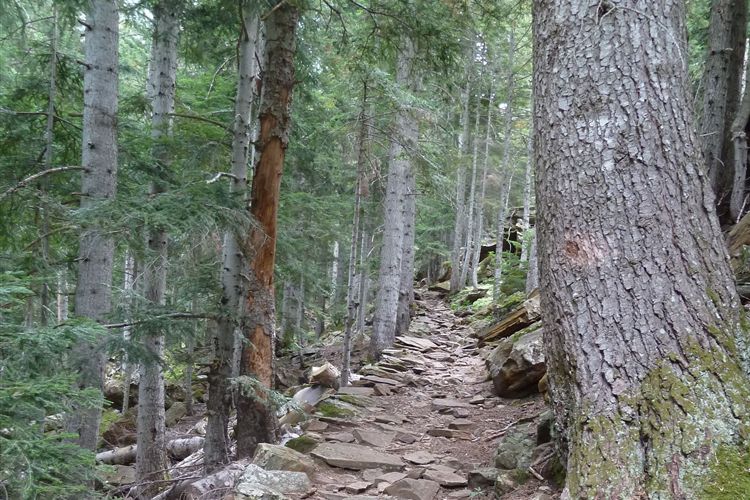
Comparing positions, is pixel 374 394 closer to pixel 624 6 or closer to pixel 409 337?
pixel 409 337

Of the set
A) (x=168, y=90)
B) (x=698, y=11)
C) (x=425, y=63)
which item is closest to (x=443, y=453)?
(x=425, y=63)

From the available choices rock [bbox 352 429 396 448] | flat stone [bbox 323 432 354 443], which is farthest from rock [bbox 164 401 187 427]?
rock [bbox 352 429 396 448]

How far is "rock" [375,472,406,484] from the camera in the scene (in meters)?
4.46

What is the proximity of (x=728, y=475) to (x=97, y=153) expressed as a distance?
20.4 feet

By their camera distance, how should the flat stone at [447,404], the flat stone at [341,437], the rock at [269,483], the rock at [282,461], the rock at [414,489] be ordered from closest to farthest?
the rock at [269,483] < the rock at [414,489] < the rock at [282,461] < the flat stone at [341,437] < the flat stone at [447,404]

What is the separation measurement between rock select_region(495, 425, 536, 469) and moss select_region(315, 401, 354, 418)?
7.93 ft

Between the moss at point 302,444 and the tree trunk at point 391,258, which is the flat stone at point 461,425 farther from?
the tree trunk at point 391,258

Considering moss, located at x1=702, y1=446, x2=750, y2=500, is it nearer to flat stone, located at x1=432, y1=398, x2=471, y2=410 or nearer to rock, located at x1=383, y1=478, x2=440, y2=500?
rock, located at x1=383, y1=478, x2=440, y2=500

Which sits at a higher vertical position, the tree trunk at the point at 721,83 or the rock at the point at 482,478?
the tree trunk at the point at 721,83

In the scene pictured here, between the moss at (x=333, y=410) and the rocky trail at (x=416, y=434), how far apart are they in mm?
14

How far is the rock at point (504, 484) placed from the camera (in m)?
3.66

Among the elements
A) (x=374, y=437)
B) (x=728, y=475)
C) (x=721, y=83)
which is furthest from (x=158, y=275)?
(x=721, y=83)

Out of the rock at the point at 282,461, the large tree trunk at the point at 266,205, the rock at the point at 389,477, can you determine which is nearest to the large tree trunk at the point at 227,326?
the large tree trunk at the point at 266,205

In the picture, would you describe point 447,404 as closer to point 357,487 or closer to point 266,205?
point 357,487
